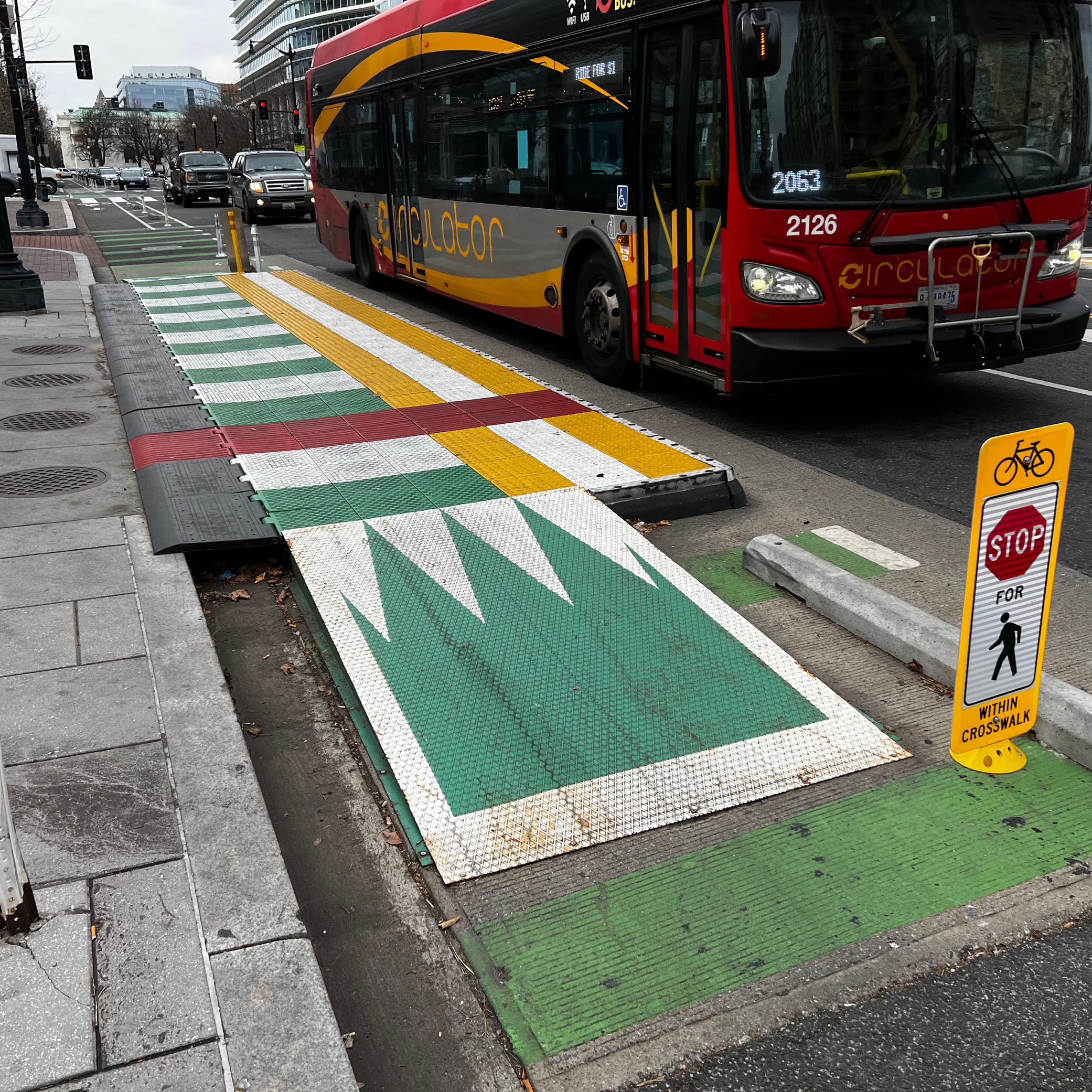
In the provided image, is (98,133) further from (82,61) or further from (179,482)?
(179,482)

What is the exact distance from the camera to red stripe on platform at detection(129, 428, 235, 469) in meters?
7.23

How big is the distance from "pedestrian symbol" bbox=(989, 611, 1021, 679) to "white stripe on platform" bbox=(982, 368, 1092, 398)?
217 inches

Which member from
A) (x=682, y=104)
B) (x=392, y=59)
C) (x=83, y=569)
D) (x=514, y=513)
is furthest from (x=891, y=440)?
(x=392, y=59)

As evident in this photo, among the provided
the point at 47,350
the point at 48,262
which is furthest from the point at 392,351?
the point at 48,262

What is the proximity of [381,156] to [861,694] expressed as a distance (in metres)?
12.8

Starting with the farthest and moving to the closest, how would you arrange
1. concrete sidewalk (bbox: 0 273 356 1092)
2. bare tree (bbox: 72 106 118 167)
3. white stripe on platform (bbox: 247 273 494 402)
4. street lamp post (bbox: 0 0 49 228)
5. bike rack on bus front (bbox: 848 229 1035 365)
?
bare tree (bbox: 72 106 118 167)
street lamp post (bbox: 0 0 49 228)
white stripe on platform (bbox: 247 273 494 402)
bike rack on bus front (bbox: 848 229 1035 365)
concrete sidewalk (bbox: 0 273 356 1092)

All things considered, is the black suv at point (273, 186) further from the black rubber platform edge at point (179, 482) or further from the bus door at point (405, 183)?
the black rubber platform edge at point (179, 482)

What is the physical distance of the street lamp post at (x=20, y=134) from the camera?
19.2 meters

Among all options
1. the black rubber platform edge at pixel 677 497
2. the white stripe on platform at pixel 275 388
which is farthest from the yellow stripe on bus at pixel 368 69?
the black rubber platform edge at pixel 677 497

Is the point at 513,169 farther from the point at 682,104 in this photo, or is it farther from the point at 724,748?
the point at 724,748

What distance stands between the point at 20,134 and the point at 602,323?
687 inches

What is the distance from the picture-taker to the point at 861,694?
4387 mm

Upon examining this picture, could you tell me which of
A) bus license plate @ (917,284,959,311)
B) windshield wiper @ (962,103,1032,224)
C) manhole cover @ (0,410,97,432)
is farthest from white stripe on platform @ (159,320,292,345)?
windshield wiper @ (962,103,1032,224)

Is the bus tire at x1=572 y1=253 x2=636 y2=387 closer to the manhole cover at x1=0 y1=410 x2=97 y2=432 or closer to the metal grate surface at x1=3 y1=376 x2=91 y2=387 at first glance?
the manhole cover at x1=0 y1=410 x2=97 y2=432
